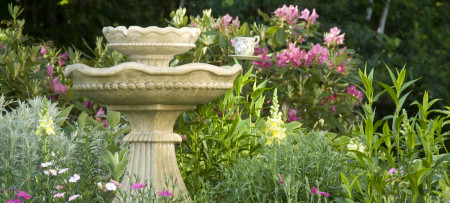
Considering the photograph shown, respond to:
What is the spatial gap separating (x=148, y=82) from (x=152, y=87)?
0.04 meters

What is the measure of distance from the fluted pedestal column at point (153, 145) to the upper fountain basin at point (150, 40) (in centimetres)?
40

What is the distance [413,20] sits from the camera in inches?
473

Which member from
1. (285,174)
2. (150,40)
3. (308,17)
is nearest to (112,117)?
(150,40)

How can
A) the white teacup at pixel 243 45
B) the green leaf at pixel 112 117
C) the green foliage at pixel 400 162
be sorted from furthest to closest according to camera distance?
the white teacup at pixel 243 45, the green leaf at pixel 112 117, the green foliage at pixel 400 162

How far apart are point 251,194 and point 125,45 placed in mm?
1403

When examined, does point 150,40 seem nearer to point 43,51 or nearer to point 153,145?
point 153,145

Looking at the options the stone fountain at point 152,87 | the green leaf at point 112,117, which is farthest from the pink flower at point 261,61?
the stone fountain at point 152,87

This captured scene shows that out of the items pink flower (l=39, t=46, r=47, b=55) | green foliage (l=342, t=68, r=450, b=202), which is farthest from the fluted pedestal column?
pink flower (l=39, t=46, r=47, b=55)

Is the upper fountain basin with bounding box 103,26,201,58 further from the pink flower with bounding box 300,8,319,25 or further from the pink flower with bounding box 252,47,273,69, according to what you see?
the pink flower with bounding box 300,8,319,25

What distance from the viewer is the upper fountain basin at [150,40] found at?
4.05 metres

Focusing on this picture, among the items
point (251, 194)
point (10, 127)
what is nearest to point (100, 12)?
point (10, 127)

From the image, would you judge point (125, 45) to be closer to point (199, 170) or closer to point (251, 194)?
point (199, 170)

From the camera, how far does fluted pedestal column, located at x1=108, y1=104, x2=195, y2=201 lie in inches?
158

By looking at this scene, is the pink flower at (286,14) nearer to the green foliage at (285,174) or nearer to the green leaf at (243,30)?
the green leaf at (243,30)
